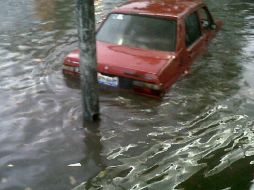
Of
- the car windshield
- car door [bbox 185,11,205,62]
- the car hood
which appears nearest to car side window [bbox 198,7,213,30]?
car door [bbox 185,11,205,62]

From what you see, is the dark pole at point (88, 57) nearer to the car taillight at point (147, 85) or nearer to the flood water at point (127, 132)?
the flood water at point (127, 132)

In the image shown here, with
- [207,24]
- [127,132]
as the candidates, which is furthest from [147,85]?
[207,24]

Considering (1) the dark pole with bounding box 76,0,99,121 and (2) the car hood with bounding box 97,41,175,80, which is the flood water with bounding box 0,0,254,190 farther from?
(2) the car hood with bounding box 97,41,175,80

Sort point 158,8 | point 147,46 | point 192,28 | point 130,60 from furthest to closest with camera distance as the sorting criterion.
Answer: point 192,28, point 158,8, point 147,46, point 130,60

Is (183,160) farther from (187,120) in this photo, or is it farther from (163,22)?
Answer: (163,22)

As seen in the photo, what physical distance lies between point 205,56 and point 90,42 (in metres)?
4.20

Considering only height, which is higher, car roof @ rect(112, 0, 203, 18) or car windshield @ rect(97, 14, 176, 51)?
car roof @ rect(112, 0, 203, 18)

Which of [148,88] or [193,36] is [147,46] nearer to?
[148,88]

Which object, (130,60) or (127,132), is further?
(130,60)

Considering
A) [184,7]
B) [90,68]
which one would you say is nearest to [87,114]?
[90,68]

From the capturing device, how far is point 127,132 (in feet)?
19.3

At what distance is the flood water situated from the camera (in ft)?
15.8

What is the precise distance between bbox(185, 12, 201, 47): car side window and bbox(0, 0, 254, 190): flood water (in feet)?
2.24

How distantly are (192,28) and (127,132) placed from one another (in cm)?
301
